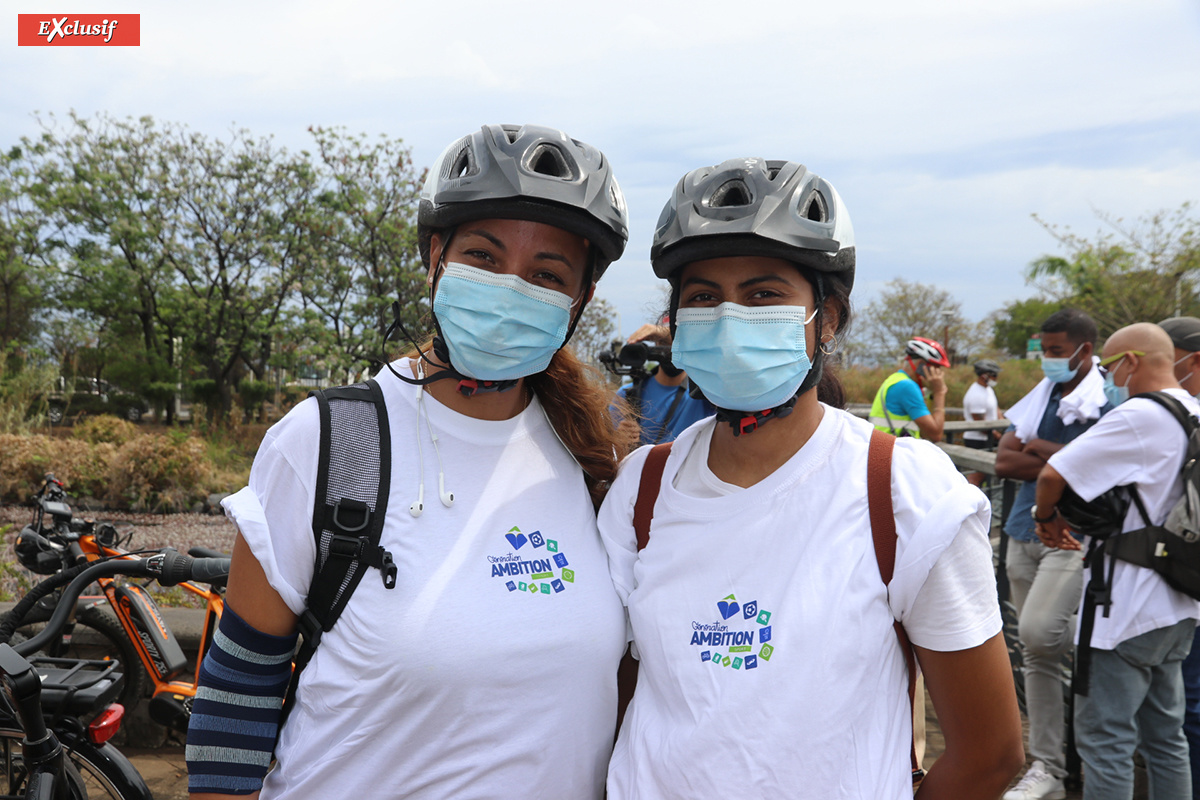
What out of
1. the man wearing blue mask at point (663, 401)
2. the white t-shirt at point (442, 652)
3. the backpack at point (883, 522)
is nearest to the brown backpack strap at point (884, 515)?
the backpack at point (883, 522)

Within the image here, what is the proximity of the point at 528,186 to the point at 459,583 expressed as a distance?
2.95 ft

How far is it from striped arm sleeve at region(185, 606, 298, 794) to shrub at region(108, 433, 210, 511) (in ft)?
29.7

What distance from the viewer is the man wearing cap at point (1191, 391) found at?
11.7 feet

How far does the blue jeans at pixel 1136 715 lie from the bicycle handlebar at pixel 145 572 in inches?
134

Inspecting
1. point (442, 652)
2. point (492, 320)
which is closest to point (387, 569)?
point (442, 652)

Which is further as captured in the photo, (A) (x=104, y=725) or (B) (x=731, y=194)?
(A) (x=104, y=725)

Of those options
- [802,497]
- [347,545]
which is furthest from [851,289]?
[347,545]

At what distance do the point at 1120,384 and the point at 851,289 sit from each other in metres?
2.39

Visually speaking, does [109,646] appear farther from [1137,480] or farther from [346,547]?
[1137,480]

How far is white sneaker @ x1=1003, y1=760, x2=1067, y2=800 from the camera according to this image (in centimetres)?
398

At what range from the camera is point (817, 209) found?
1.95 meters

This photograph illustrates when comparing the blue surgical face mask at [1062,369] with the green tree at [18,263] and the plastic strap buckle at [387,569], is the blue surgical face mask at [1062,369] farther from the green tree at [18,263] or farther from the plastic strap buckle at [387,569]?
the green tree at [18,263]

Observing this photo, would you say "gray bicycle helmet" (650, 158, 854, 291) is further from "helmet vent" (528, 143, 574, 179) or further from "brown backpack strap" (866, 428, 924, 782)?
"brown backpack strap" (866, 428, 924, 782)

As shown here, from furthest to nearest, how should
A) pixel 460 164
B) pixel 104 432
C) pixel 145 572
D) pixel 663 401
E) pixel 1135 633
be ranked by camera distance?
pixel 104 432 < pixel 663 401 < pixel 1135 633 < pixel 145 572 < pixel 460 164
